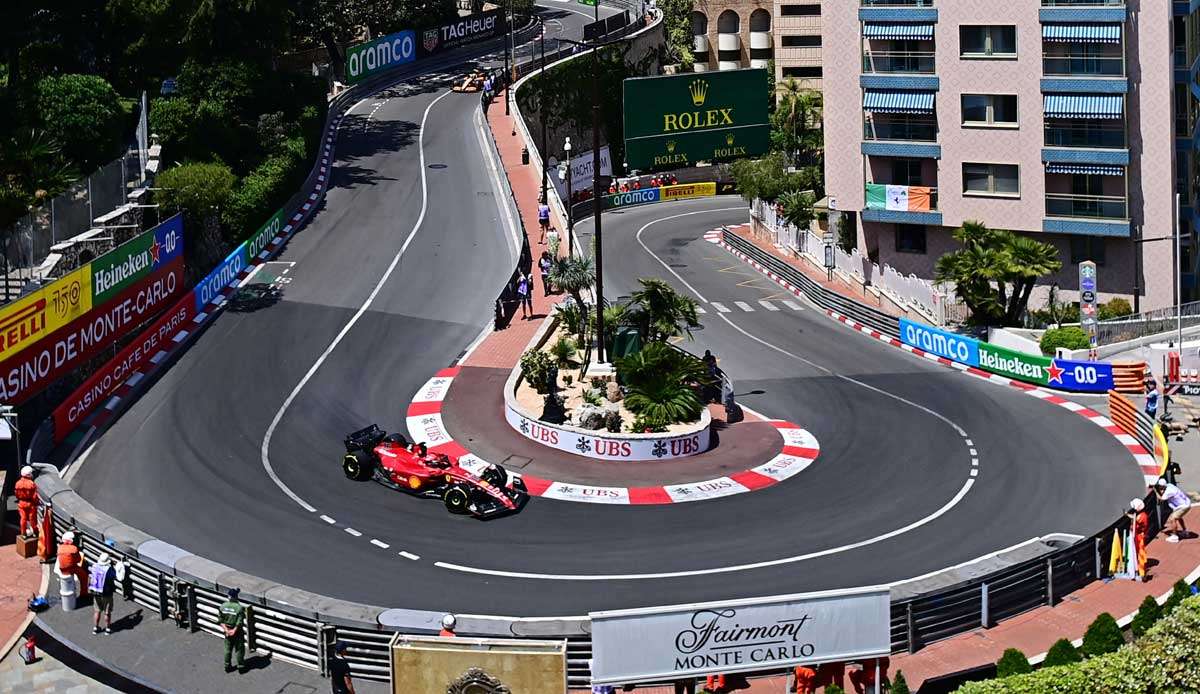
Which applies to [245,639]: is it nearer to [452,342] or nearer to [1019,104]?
[452,342]

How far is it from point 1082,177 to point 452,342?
94.0 ft

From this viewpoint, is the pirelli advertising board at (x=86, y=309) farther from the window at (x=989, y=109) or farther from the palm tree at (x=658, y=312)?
the window at (x=989, y=109)

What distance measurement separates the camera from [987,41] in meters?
66.4

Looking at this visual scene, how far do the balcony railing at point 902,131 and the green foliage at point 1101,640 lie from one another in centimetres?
4293

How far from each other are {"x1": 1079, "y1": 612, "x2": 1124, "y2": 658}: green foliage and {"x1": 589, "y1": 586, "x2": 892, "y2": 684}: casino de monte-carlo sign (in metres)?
3.94

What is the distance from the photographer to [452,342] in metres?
54.8

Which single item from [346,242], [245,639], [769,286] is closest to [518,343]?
[346,242]

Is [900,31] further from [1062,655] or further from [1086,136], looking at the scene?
[1062,655]

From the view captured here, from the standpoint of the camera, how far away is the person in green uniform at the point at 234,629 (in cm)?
2950

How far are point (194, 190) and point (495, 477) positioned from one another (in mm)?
26066

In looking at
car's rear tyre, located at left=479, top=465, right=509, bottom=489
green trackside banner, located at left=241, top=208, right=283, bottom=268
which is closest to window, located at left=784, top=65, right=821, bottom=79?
green trackside banner, located at left=241, top=208, right=283, bottom=268

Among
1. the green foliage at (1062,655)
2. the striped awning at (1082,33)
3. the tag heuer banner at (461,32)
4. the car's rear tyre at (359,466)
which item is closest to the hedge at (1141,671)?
the green foliage at (1062,655)

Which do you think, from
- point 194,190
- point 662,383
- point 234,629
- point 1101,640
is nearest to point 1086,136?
point 662,383

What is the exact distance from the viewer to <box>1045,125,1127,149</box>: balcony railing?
211ft
